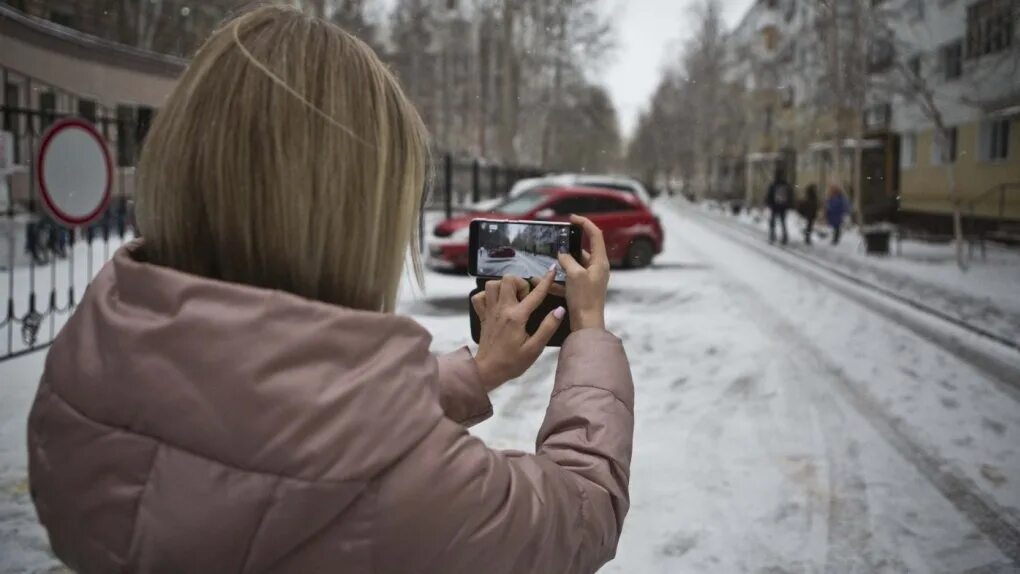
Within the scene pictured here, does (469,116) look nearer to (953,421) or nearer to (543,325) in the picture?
(953,421)

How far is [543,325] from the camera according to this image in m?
1.31

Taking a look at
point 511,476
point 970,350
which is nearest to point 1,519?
point 511,476

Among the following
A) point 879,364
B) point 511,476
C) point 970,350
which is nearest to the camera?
point 511,476

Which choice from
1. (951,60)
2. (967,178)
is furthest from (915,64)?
(967,178)

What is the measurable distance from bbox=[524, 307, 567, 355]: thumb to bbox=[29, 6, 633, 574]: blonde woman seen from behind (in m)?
0.23

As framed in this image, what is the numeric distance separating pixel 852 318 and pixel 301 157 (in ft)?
32.7

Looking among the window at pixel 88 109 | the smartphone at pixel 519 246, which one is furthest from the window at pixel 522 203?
the smartphone at pixel 519 246

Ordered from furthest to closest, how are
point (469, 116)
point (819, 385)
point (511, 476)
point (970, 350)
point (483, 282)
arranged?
1. point (469, 116)
2. point (970, 350)
3. point (819, 385)
4. point (483, 282)
5. point (511, 476)

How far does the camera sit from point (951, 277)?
1402 centimetres

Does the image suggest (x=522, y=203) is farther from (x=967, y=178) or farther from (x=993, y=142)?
(x=967, y=178)

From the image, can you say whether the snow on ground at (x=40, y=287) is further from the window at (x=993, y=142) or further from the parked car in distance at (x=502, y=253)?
the window at (x=993, y=142)

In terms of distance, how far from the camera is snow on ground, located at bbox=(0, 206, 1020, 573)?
3645 millimetres

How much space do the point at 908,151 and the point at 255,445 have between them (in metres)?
30.4

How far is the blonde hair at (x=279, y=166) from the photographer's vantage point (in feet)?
3.30
